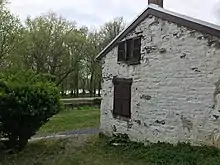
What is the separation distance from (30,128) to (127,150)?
3.43 m

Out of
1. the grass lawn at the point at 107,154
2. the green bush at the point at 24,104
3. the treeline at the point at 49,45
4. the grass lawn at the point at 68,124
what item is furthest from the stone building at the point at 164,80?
the treeline at the point at 49,45

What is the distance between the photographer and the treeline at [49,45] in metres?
25.4

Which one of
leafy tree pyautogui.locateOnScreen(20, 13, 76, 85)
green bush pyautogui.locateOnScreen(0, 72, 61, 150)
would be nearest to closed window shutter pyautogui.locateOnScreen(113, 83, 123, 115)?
green bush pyautogui.locateOnScreen(0, 72, 61, 150)

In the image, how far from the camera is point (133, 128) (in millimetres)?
11703

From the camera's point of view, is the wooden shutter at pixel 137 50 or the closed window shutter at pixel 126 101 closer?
the wooden shutter at pixel 137 50

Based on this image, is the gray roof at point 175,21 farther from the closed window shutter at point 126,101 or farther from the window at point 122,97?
the closed window shutter at point 126,101

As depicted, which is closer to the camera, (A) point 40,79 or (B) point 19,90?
(B) point 19,90

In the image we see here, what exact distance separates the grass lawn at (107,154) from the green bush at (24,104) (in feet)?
2.54

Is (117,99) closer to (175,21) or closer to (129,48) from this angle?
(129,48)

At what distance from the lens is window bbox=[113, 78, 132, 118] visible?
12.0m

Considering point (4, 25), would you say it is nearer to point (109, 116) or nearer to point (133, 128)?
point (109, 116)

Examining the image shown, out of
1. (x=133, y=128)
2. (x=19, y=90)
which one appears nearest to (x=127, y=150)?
(x=133, y=128)

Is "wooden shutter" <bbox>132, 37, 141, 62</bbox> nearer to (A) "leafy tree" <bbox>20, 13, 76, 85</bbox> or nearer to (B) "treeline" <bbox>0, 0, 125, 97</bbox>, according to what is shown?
(B) "treeline" <bbox>0, 0, 125, 97</bbox>

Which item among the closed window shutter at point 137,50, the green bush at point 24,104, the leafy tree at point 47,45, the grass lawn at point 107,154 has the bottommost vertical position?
the grass lawn at point 107,154
